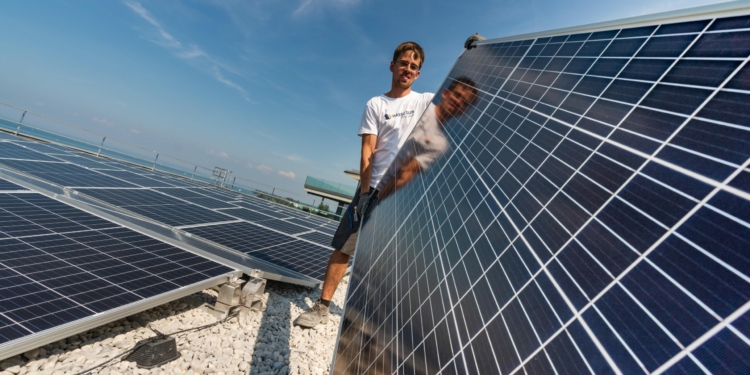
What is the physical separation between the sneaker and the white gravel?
0.13m

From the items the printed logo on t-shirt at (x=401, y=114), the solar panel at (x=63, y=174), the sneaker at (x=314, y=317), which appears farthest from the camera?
the solar panel at (x=63, y=174)

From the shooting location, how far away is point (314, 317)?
5539mm

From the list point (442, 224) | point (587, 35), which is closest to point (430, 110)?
point (587, 35)

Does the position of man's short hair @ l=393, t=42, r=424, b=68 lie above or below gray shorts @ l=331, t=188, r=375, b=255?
above

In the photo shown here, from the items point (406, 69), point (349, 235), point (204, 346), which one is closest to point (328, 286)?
point (349, 235)

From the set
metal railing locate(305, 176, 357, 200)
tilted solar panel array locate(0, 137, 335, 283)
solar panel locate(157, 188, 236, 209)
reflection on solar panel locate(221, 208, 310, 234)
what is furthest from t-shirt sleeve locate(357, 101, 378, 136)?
metal railing locate(305, 176, 357, 200)

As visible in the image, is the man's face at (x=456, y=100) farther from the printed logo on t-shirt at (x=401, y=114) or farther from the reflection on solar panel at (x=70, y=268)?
the reflection on solar panel at (x=70, y=268)

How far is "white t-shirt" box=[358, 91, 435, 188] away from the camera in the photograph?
5121mm

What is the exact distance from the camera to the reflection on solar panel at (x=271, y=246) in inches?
286

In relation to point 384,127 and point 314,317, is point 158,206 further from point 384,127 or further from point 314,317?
point 384,127

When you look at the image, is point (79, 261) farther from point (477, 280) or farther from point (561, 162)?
point (561, 162)

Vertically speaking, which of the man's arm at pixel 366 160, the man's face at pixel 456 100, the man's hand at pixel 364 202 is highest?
the man's face at pixel 456 100

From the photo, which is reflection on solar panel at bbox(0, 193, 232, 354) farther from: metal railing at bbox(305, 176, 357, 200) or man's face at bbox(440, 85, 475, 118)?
metal railing at bbox(305, 176, 357, 200)

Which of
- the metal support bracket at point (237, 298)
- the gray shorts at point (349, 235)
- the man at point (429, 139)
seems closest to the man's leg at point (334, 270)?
the gray shorts at point (349, 235)
